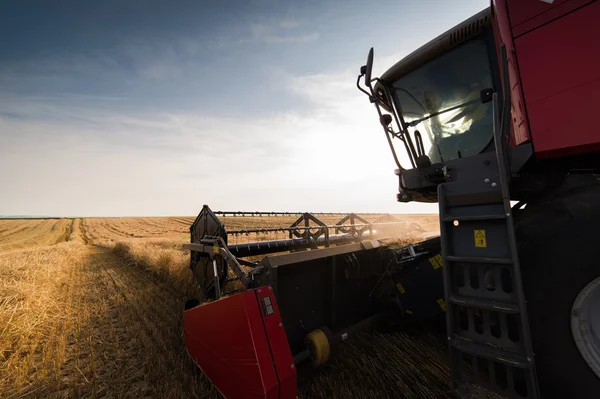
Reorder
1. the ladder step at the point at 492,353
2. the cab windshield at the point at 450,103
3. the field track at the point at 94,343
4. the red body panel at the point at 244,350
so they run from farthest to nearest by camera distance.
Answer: the cab windshield at the point at 450,103, the field track at the point at 94,343, the red body panel at the point at 244,350, the ladder step at the point at 492,353

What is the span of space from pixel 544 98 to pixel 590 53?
26 cm

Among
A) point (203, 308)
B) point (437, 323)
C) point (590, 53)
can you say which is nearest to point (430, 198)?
point (437, 323)

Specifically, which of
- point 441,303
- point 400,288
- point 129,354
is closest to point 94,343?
point 129,354

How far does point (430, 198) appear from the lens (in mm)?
3465

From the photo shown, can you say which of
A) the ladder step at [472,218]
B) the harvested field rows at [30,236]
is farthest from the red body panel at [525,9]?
the harvested field rows at [30,236]

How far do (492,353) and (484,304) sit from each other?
251mm

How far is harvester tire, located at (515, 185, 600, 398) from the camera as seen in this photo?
4.60 feet

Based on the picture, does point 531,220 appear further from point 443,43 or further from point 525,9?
point 443,43

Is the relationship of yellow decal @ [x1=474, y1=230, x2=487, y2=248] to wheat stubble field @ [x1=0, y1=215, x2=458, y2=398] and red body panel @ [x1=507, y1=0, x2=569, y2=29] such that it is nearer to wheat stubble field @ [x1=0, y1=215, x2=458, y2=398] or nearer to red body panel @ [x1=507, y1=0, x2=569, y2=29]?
wheat stubble field @ [x1=0, y1=215, x2=458, y2=398]

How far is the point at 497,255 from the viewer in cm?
162

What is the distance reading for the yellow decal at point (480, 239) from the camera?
1.69 meters

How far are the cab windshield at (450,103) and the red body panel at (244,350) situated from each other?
2.23 meters

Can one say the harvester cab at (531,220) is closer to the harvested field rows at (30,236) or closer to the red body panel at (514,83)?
the red body panel at (514,83)

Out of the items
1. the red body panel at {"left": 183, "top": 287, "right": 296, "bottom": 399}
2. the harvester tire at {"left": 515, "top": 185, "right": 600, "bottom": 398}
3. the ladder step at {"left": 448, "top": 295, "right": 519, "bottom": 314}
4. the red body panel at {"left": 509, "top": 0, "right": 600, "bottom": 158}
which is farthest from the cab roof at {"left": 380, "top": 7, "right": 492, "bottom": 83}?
the red body panel at {"left": 183, "top": 287, "right": 296, "bottom": 399}
